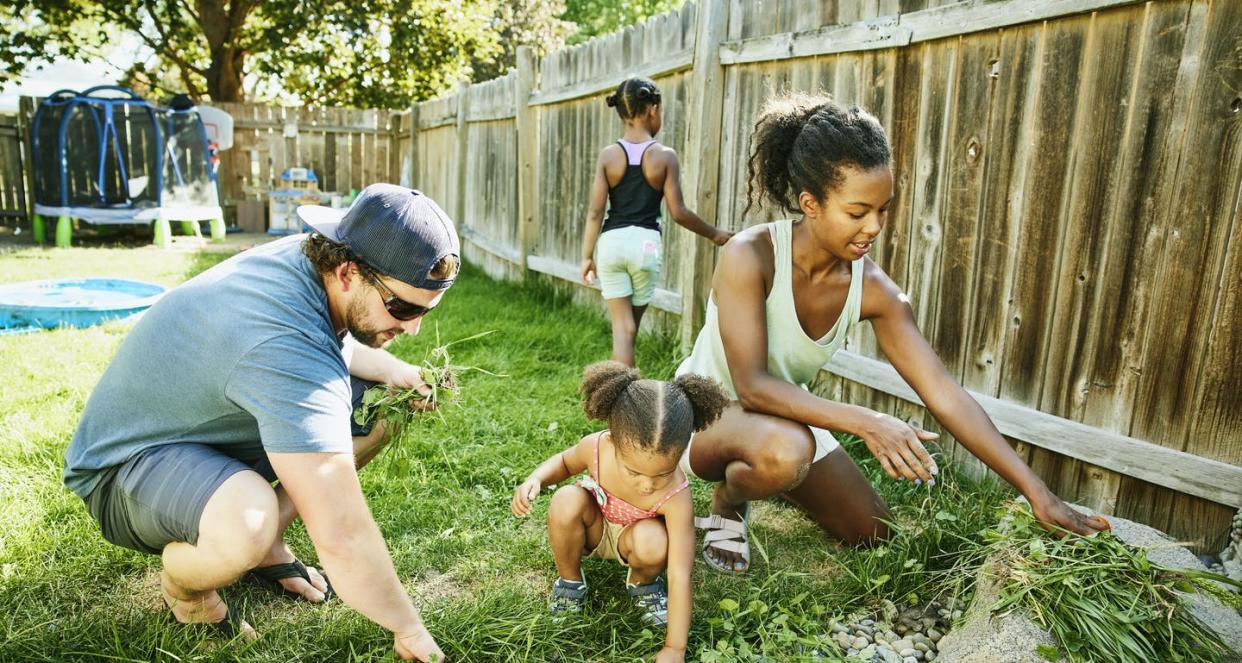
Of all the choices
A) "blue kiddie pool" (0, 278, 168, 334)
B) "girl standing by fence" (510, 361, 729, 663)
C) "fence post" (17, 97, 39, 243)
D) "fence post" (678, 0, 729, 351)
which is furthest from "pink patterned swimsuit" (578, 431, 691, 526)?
"fence post" (17, 97, 39, 243)

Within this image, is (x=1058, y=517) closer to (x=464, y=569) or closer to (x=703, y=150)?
(x=464, y=569)

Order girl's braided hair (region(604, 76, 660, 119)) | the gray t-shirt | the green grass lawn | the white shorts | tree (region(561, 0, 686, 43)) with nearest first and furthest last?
the gray t-shirt → the green grass lawn → the white shorts → girl's braided hair (region(604, 76, 660, 119)) → tree (region(561, 0, 686, 43))

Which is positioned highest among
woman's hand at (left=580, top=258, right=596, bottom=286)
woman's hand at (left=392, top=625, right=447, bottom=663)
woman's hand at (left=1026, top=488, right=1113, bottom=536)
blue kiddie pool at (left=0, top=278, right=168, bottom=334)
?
woman's hand at (left=580, top=258, right=596, bottom=286)

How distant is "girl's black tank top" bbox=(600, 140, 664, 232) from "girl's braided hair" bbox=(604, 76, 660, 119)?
200mm

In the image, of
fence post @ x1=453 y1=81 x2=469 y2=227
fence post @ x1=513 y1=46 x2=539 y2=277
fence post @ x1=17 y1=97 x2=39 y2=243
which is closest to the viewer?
fence post @ x1=513 y1=46 x2=539 y2=277

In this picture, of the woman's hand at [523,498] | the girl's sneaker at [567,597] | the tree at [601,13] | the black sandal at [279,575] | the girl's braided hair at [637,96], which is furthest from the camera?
the tree at [601,13]

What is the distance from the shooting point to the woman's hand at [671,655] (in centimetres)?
233

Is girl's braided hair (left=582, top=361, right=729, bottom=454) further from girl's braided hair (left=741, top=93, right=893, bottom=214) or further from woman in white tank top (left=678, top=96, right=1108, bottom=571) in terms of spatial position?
girl's braided hair (left=741, top=93, right=893, bottom=214)

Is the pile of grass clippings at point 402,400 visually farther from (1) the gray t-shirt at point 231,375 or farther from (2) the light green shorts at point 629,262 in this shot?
(2) the light green shorts at point 629,262

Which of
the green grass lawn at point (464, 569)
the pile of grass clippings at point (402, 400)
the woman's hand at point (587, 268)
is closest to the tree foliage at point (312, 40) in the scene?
the woman's hand at point (587, 268)

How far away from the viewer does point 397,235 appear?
2.11 m

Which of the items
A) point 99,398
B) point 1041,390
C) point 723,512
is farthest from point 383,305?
point 1041,390

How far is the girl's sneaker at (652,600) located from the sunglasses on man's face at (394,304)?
1.14m

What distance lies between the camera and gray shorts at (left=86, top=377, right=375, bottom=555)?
2207 millimetres
